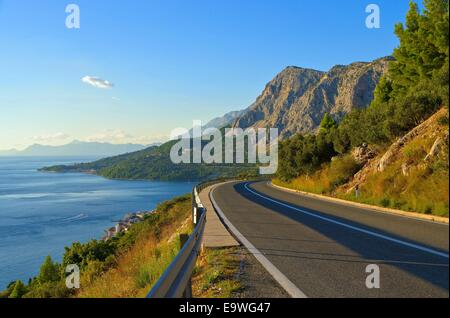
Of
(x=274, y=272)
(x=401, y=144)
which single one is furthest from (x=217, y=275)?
(x=401, y=144)

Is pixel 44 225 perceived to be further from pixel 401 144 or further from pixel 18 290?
pixel 401 144

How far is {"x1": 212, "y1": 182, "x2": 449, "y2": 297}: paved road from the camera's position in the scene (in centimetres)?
473

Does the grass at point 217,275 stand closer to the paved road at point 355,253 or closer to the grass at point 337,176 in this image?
the paved road at point 355,253

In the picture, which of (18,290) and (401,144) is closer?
(401,144)

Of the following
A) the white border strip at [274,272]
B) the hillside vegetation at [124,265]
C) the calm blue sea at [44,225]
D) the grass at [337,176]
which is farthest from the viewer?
the calm blue sea at [44,225]

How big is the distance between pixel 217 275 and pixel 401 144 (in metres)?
3.65

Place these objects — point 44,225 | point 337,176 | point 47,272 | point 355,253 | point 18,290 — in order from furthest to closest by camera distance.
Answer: point 44,225
point 47,272
point 18,290
point 337,176
point 355,253

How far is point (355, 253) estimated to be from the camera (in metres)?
7.44

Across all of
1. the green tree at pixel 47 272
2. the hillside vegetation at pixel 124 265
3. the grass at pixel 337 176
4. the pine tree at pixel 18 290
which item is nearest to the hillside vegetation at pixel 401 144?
the grass at pixel 337 176

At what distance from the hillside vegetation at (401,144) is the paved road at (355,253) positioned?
424mm

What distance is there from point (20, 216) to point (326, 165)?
214ft

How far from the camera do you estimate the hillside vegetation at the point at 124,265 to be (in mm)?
8047

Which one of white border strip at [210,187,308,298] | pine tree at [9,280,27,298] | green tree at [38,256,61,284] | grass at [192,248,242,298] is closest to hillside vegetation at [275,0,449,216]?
white border strip at [210,187,308,298]
